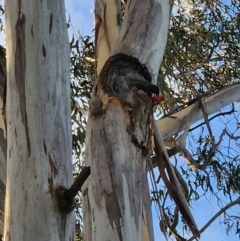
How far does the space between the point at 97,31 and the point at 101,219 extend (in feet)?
3.91

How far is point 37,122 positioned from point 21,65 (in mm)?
198

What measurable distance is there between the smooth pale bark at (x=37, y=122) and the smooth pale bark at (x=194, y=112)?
4.35ft

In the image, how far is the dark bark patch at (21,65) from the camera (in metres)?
1.44

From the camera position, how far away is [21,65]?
1532mm

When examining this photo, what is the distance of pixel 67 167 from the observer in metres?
1.41

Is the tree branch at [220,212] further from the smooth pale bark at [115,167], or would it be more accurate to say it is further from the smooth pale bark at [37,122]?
the smooth pale bark at [37,122]

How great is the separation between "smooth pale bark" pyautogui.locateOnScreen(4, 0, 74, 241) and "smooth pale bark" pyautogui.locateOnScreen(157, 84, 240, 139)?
4.35ft

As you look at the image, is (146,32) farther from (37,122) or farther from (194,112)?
(194,112)

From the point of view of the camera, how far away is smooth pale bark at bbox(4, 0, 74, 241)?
1.33 m

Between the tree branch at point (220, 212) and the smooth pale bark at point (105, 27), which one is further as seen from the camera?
the tree branch at point (220, 212)

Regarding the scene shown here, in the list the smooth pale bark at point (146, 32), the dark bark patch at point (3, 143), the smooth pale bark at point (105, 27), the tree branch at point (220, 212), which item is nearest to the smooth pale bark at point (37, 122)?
the smooth pale bark at point (146, 32)

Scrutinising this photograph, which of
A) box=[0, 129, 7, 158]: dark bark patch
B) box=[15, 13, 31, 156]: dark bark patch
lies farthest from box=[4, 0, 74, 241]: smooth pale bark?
box=[0, 129, 7, 158]: dark bark patch

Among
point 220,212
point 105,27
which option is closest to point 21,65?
point 105,27

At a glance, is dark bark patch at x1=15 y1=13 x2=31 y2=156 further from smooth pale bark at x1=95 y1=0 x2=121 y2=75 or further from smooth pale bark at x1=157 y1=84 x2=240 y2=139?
smooth pale bark at x1=157 y1=84 x2=240 y2=139
